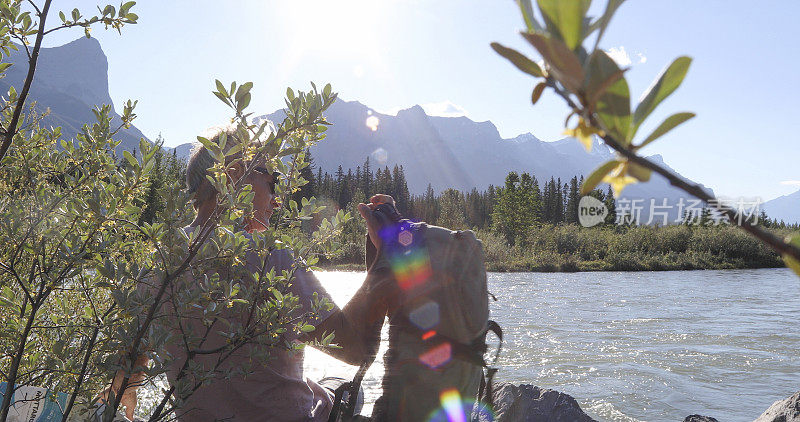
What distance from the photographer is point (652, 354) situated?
22.7 ft

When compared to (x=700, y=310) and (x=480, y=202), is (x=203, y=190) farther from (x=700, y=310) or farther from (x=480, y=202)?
(x=480, y=202)

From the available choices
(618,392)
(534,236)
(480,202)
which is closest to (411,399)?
(618,392)

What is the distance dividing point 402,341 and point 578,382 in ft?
14.9

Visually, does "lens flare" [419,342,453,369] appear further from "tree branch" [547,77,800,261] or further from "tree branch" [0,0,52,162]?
"tree branch" [547,77,800,261]

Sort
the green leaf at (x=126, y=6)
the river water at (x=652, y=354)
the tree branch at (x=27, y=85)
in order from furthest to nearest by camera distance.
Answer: the river water at (x=652, y=354)
the green leaf at (x=126, y=6)
the tree branch at (x=27, y=85)

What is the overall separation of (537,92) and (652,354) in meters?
7.72

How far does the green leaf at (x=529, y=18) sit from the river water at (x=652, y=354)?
Answer: 7.32 feet

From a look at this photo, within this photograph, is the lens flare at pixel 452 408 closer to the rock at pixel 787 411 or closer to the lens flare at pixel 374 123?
the rock at pixel 787 411

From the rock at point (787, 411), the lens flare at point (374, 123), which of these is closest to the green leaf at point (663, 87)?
the rock at point (787, 411)

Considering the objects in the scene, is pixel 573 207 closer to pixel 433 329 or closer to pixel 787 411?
pixel 787 411

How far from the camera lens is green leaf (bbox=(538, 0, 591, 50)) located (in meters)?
0.26

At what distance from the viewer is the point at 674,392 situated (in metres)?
5.22

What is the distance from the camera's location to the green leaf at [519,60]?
286mm

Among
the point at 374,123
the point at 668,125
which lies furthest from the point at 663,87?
the point at 374,123
